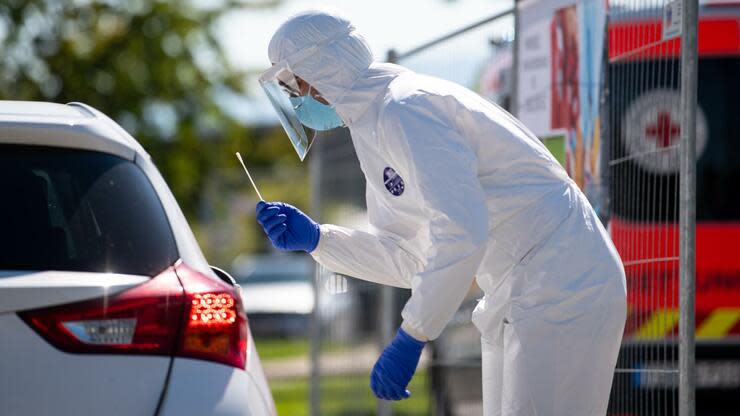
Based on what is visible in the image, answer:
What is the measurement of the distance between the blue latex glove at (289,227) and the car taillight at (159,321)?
52cm

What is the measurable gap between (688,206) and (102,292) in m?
1.79

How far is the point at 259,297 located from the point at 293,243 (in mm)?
17250

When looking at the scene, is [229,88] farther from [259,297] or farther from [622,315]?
[622,315]

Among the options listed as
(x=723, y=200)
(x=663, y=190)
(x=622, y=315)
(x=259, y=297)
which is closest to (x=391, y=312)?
(x=723, y=200)

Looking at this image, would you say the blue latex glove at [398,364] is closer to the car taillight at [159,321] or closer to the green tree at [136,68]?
the car taillight at [159,321]

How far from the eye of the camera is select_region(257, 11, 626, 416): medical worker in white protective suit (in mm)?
3574

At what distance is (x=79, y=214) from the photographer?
373 centimetres

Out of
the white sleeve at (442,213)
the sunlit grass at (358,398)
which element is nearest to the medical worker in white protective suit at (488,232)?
the white sleeve at (442,213)

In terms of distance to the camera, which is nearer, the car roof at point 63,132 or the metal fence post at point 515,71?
the car roof at point 63,132

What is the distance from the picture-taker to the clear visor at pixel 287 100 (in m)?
4.21

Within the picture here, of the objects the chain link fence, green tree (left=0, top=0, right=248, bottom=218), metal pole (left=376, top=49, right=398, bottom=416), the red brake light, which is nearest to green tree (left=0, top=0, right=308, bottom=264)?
green tree (left=0, top=0, right=248, bottom=218)

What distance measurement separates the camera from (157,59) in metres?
15.6

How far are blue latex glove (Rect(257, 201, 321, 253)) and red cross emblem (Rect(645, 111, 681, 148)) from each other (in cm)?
124

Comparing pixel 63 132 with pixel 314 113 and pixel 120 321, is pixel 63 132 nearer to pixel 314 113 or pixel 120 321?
pixel 120 321
